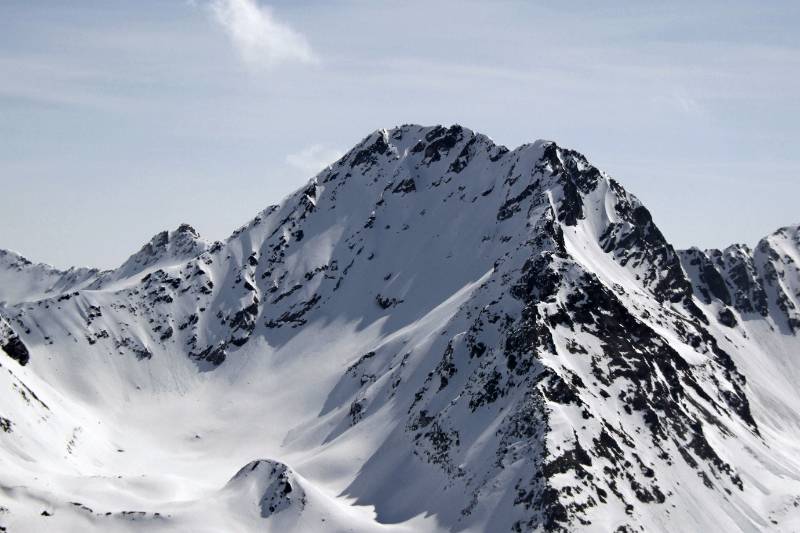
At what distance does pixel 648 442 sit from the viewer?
15750 cm

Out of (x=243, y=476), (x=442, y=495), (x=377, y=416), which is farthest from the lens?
(x=377, y=416)

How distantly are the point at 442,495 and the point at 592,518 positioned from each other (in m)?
25.7

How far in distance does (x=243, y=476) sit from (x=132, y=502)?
746 inches

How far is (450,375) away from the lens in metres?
177

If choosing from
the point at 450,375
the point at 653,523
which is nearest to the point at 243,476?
the point at 450,375

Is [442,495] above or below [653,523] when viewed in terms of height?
above

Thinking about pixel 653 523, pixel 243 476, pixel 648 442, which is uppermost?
pixel 243 476

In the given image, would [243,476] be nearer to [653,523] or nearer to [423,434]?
[423,434]

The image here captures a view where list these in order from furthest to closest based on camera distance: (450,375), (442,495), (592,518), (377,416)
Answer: (377,416) < (450,375) < (442,495) < (592,518)

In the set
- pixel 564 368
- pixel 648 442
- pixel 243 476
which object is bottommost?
pixel 648 442

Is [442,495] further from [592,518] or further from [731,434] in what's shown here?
[731,434]

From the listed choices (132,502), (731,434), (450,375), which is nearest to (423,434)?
(450,375)

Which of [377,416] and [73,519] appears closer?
[73,519]

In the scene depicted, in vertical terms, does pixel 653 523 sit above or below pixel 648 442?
below
